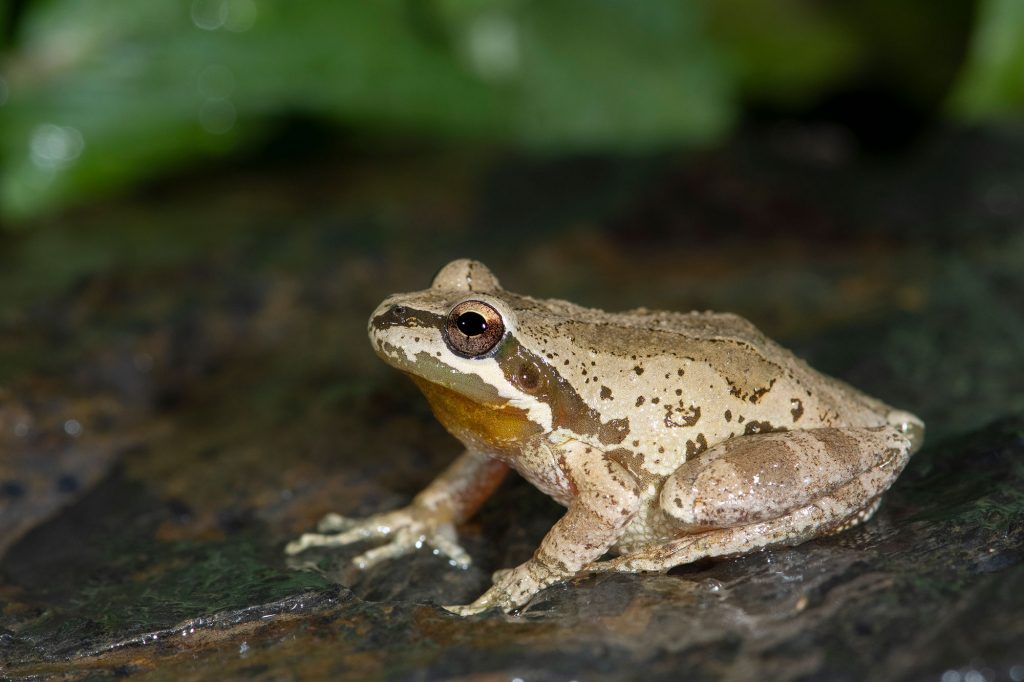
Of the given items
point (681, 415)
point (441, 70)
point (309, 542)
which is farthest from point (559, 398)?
point (441, 70)

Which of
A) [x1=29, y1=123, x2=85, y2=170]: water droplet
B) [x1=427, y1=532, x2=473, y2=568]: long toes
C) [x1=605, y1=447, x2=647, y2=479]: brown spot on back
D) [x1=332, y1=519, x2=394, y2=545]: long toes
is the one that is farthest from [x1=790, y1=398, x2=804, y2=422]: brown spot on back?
[x1=29, y1=123, x2=85, y2=170]: water droplet

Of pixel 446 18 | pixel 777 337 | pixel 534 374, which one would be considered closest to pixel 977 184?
pixel 777 337

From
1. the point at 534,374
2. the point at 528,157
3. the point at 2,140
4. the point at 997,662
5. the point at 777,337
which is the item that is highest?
the point at 2,140

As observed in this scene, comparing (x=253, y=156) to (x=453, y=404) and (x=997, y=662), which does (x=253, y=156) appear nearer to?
(x=453, y=404)

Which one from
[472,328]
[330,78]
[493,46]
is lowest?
[472,328]

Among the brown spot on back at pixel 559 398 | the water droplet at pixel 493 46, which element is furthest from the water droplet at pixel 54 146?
the brown spot on back at pixel 559 398

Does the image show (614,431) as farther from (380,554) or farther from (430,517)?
(380,554)
